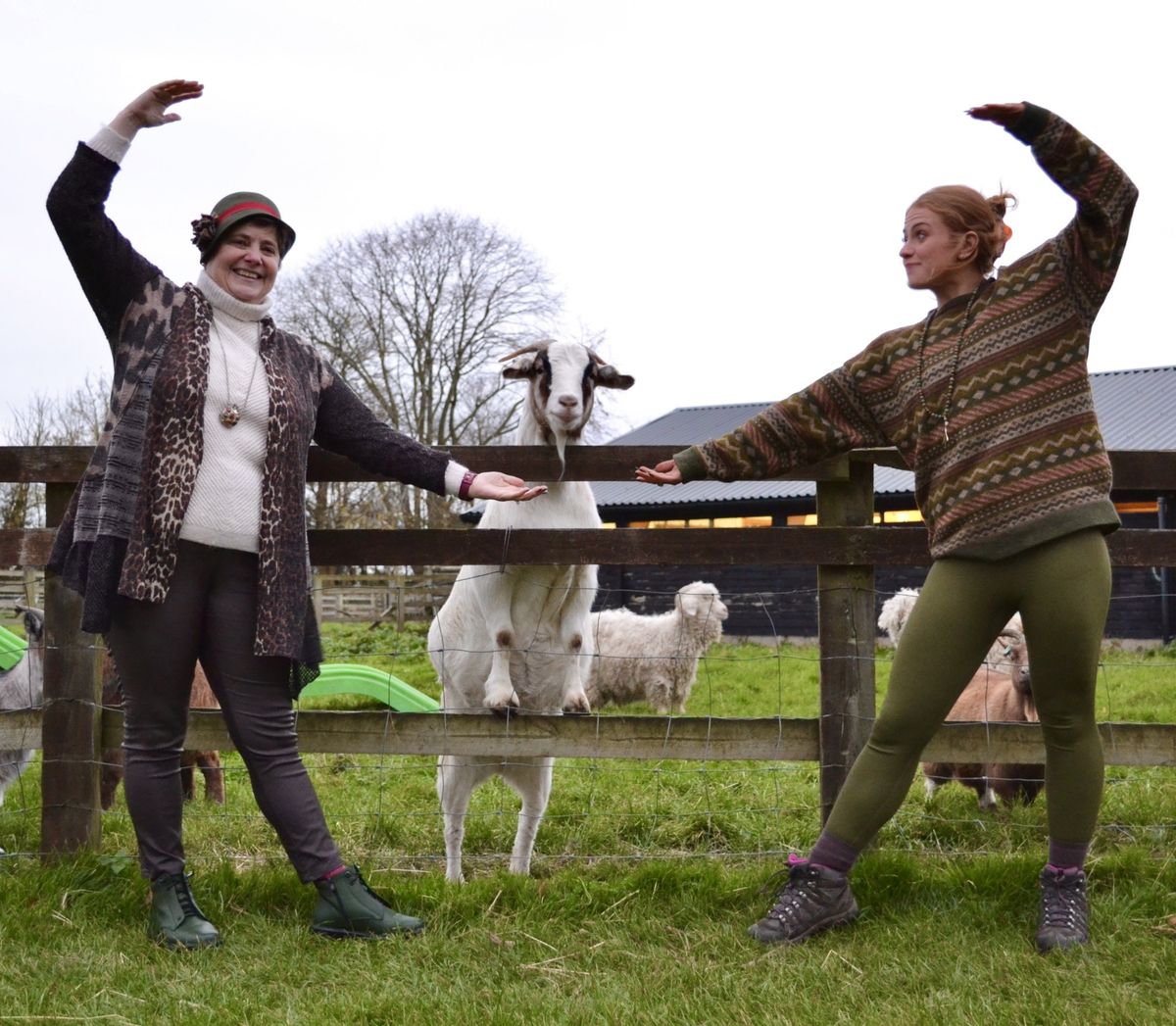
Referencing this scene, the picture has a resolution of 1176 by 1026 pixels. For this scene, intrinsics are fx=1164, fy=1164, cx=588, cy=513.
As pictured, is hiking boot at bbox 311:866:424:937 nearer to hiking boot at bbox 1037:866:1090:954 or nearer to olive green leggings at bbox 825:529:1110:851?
olive green leggings at bbox 825:529:1110:851

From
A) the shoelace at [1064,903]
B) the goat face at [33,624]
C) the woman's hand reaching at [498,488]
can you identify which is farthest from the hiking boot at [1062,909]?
the goat face at [33,624]

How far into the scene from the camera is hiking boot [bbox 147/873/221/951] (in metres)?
3.29

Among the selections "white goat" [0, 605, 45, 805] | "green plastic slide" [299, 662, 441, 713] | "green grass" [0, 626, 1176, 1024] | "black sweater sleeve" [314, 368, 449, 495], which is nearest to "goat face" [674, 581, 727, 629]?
"green plastic slide" [299, 662, 441, 713]

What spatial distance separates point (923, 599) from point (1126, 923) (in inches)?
43.0

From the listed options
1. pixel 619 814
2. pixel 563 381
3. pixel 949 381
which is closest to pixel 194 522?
pixel 563 381

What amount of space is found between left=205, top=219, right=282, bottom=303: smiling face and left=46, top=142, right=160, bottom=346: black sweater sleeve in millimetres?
192

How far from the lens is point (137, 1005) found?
2828 mm

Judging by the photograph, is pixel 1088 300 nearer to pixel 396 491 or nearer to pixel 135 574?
pixel 135 574

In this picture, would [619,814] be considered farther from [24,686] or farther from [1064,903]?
[24,686]

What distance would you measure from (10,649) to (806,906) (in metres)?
4.46

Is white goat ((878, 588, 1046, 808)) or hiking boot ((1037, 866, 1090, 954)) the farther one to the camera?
white goat ((878, 588, 1046, 808))

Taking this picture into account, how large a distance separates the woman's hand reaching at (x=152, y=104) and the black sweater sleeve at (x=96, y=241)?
0.12 metres

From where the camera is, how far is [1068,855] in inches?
130

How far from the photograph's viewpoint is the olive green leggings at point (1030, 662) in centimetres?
310
